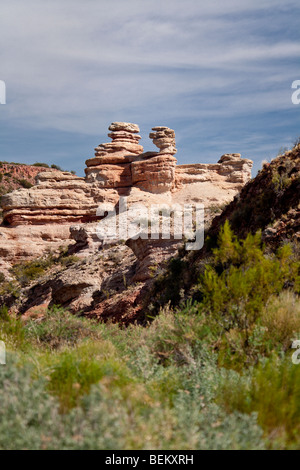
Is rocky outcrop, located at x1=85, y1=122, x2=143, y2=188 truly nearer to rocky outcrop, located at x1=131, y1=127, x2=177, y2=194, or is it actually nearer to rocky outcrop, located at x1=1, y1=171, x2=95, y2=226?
rocky outcrop, located at x1=131, y1=127, x2=177, y2=194

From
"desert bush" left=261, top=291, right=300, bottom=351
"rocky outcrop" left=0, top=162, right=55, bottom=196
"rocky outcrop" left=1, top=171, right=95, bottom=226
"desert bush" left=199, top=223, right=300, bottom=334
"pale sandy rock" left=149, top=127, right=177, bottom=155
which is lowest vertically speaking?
"desert bush" left=261, top=291, right=300, bottom=351

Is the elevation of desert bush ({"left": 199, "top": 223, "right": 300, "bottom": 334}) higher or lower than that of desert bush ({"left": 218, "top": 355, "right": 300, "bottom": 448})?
higher

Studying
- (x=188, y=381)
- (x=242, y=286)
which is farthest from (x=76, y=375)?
(x=242, y=286)

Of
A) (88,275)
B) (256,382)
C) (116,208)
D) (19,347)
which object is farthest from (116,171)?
(256,382)

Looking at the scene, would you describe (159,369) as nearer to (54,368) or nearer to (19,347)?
(54,368)

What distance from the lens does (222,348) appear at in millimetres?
6344

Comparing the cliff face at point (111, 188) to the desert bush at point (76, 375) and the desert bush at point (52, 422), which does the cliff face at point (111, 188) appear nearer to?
the desert bush at point (76, 375)

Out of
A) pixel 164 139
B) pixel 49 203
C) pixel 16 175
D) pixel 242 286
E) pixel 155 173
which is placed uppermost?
pixel 16 175

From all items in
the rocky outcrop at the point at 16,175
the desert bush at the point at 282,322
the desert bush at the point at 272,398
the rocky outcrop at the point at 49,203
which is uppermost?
the rocky outcrop at the point at 16,175

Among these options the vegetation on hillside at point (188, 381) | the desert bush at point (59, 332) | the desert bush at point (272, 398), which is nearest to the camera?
the vegetation on hillside at point (188, 381)

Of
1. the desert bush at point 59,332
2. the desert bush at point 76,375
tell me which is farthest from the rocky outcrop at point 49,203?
the desert bush at point 76,375

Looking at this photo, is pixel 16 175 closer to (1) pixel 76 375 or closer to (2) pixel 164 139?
(2) pixel 164 139

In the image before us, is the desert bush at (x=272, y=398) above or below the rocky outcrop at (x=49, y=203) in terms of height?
below

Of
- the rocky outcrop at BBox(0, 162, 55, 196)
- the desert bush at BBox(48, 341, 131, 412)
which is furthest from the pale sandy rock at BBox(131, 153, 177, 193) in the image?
the rocky outcrop at BBox(0, 162, 55, 196)
